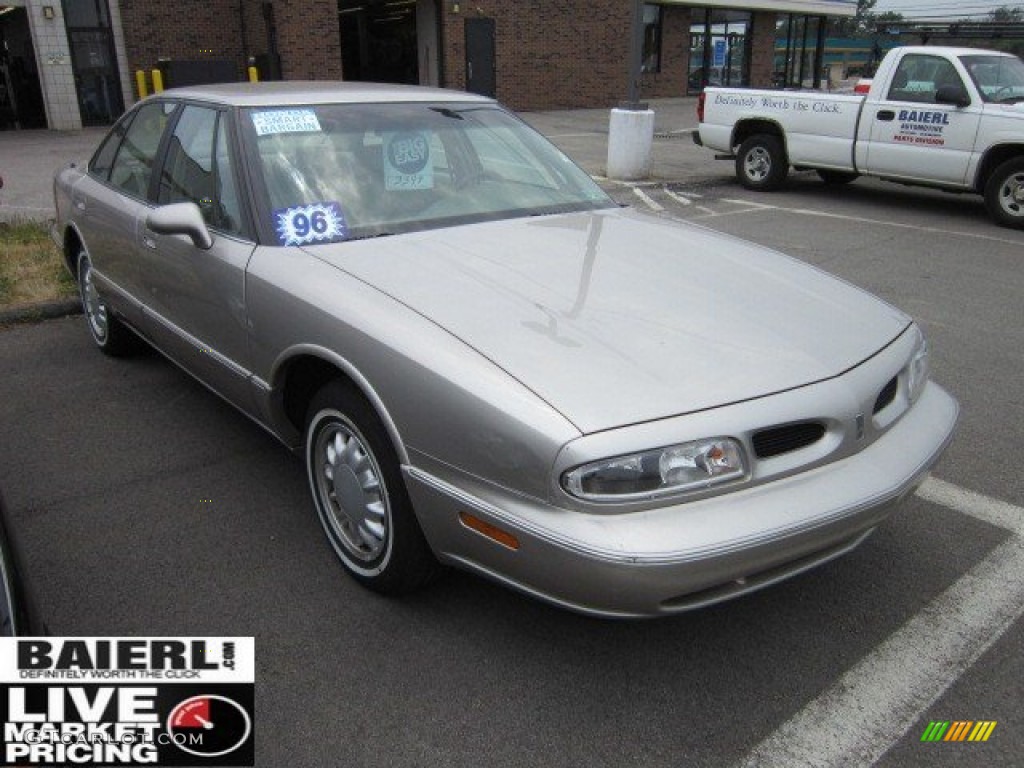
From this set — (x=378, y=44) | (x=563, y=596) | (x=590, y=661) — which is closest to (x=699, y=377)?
(x=563, y=596)

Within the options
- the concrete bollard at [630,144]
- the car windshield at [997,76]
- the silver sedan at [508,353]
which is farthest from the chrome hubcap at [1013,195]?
the silver sedan at [508,353]

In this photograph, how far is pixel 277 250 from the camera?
3.14 metres

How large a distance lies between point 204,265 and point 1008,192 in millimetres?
8866

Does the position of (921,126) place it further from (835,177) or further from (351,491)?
(351,491)

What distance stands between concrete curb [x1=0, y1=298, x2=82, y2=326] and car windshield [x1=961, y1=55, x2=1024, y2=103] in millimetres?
9152

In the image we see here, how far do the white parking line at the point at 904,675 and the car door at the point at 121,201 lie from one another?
11.5 ft

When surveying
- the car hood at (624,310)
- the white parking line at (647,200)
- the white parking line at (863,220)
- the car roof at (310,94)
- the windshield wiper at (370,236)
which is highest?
the car roof at (310,94)

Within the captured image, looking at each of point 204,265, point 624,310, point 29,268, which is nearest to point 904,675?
point 624,310

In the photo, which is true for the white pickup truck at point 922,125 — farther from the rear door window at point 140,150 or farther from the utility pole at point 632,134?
the rear door window at point 140,150

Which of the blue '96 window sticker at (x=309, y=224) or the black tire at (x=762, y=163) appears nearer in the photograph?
the blue '96 window sticker at (x=309, y=224)

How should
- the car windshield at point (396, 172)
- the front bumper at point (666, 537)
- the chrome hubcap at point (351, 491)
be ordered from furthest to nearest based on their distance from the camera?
the car windshield at point (396, 172) < the chrome hubcap at point (351, 491) < the front bumper at point (666, 537)

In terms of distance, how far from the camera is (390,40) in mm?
26578

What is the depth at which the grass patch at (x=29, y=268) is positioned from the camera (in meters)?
6.21

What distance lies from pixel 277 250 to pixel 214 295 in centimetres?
45
